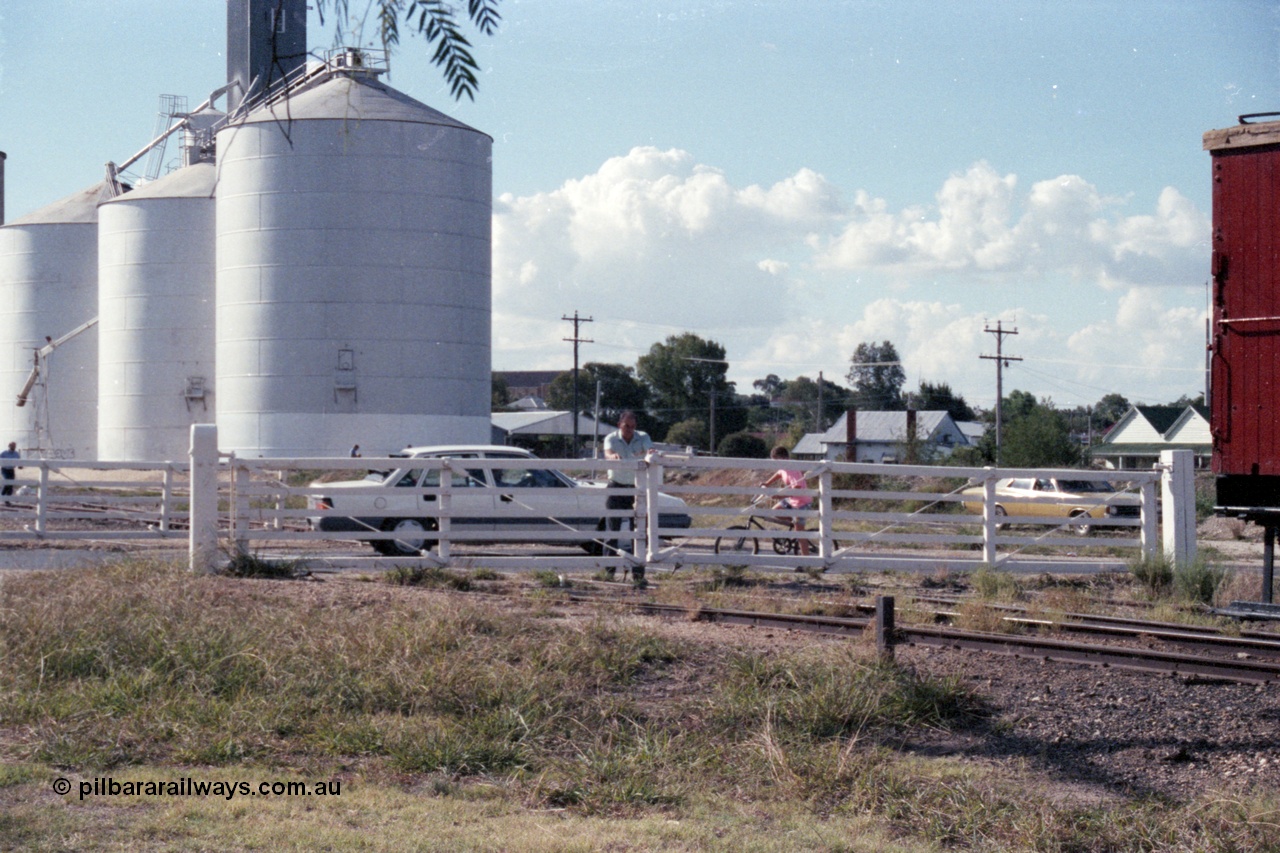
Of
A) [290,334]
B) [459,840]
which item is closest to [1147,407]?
[290,334]

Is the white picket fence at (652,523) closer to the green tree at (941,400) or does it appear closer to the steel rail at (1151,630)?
the steel rail at (1151,630)

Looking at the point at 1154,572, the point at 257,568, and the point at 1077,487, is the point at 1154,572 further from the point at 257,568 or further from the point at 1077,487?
the point at 1077,487

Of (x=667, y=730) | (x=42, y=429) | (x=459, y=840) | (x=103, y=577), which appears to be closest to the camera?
(x=459, y=840)

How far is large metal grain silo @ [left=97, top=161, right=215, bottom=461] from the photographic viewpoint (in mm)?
49281

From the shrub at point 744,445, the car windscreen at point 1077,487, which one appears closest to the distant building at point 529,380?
the shrub at point 744,445

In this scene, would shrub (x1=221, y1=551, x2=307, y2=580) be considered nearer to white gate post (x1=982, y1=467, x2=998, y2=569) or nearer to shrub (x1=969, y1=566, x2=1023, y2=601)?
shrub (x1=969, y1=566, x2=1023, y2=601)

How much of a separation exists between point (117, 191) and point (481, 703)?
59.0 metres

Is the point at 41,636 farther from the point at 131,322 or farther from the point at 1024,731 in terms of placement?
the point at 131,322

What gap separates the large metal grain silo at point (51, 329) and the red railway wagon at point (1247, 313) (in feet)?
169

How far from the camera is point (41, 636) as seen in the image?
27.1ft

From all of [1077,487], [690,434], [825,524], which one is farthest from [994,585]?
[690,434]

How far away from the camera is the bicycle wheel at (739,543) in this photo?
599 inches

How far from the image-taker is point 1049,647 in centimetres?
920

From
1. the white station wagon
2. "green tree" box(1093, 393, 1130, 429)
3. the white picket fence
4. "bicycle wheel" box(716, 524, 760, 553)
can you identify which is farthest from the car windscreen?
"green tree" box(1093, 393, 1130, 429)
